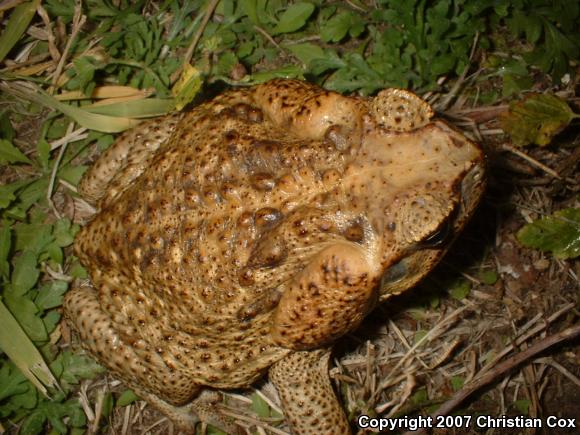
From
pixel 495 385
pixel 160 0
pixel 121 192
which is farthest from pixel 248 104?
pixel 495 385

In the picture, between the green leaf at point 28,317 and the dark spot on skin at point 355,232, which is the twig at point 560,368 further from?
the green leaf at point 28,317

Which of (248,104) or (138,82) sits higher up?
(248,104)

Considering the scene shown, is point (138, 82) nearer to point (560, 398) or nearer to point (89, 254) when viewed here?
point (89, 254)

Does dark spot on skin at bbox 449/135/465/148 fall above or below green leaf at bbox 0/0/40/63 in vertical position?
below

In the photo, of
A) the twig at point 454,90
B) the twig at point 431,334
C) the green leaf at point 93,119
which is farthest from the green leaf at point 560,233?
the green leaf at point 93,119

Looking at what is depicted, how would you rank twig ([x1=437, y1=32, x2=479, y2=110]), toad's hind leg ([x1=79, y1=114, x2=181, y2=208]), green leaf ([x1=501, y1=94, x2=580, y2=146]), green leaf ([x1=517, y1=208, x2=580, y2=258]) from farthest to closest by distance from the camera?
1. twig ([x1=437, y1=32, x2=479, y2=110])
2. green leaf ([x1=501, y1=94, x2=580, y2=146])
3. green leaf ([x1=517, y1=208, x2=580, y2=258])
4. toad's hind leg ([x1=79, y1=114, x2=181, y2=208])

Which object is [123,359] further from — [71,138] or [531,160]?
[531,160]

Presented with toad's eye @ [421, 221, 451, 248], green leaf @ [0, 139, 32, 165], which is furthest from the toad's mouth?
green leaf @ [0, 139, 32, 165]

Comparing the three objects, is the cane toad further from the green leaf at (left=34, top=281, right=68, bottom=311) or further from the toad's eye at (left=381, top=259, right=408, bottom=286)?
the green leaf at (left=34, top=281, right=68, bottom=311)
